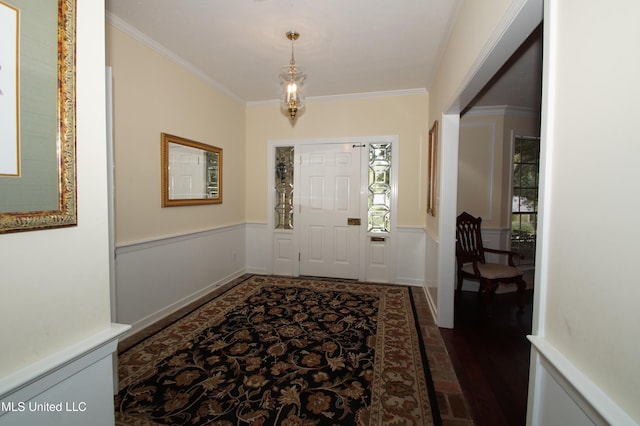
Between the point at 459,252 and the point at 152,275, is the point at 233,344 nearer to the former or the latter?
the point at 152,275

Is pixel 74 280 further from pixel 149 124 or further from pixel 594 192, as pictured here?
pixel 149 124

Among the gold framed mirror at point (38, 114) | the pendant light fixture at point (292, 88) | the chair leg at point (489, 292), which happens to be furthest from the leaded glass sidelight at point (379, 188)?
the gold framed mirror at point (38, 114)

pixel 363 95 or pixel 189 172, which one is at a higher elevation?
pixel 363 95

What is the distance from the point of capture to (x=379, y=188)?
14.6ft

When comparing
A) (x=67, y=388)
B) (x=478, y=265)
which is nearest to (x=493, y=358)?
(x=478, y=265)

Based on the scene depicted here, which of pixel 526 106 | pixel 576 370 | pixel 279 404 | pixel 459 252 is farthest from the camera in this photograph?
pixel 526 106

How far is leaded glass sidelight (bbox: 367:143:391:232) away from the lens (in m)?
4.39

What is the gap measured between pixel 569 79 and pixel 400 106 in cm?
353

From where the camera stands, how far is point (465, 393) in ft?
6.50

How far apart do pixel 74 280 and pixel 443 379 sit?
231 centimetres

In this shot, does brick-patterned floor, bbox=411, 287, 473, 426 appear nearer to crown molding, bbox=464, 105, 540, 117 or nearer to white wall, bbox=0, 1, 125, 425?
white wall, bbox=0, 1, 125, 425

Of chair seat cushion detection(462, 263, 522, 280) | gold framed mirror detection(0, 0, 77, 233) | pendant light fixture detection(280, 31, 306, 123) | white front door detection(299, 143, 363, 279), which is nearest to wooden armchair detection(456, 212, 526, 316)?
chair seat cushion detection(462, 263, 522, 280)

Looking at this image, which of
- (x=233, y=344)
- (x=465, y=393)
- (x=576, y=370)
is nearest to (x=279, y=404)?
(x=233, y=344)

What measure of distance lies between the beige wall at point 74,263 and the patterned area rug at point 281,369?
1.17 m
